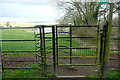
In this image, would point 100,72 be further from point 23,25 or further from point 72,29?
point 23,25

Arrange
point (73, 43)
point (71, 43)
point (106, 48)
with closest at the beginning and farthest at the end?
1. point (106, 48)
2. point (71, 43)
3. point (73, 43)

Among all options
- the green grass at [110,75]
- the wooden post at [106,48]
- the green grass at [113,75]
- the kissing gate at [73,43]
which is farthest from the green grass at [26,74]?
the green grass at [113,75]

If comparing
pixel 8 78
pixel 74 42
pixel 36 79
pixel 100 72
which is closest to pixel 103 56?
pixel 100 72

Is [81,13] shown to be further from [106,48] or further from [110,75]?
[110,75]

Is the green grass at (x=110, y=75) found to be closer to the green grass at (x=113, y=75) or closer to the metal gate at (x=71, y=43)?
the green grass at (x=113, y=75)

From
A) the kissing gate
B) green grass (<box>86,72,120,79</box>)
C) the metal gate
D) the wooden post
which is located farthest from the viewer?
the metal gate

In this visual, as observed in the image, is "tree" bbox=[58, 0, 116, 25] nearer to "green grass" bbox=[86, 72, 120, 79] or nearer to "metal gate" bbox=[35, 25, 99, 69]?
"metal gate" bbox=[35, 25, 99, 69]

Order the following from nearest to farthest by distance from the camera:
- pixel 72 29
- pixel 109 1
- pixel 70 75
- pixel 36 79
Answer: pixel 109 1 → pixel 36 79 → pixel 70 75 → pixel 72 29

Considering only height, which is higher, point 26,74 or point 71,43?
point 71,43

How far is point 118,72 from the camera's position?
112 inches

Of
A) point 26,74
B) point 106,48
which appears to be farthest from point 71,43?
point 26,74

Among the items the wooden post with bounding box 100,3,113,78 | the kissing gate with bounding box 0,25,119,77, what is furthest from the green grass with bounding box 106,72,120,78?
the kissing gate with bounding box 0,25,119,77

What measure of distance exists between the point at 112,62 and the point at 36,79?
2.16m

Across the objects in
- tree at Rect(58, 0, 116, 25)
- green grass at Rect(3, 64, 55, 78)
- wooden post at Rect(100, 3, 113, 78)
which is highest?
tree at Rect(58, 0, 116, 25)
